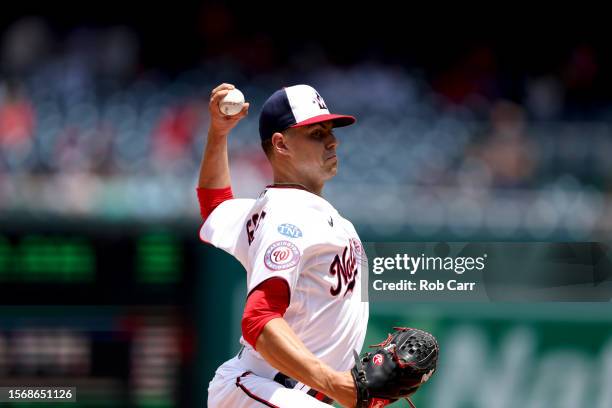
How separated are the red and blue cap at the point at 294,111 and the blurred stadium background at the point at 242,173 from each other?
2399 mm

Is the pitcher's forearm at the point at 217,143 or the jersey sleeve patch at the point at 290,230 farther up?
the pitcher's forearm at the point at 217,143

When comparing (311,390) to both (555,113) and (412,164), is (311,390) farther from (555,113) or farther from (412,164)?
(555,113)

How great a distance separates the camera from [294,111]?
332cm

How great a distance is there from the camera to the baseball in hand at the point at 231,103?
132 inches

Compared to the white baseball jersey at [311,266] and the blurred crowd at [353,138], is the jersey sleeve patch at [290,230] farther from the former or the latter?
the blurred crowd at [353,138]

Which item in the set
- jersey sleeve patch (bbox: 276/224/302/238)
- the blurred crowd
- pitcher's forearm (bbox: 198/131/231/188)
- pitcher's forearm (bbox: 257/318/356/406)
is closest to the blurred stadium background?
the blurred crowd

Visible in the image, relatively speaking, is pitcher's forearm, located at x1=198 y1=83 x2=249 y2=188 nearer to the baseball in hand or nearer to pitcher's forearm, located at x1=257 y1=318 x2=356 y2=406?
the baseball in hand

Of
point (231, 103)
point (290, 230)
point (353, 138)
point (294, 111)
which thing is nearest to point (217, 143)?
point (231, 103)

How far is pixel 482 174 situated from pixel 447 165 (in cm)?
25

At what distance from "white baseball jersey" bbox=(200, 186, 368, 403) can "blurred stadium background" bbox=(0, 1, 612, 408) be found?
2460 mm

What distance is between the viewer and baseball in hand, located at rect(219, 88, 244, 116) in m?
3.35

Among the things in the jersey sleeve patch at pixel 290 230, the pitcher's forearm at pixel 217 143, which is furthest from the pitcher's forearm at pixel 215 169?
the jersey sleeve patch at pixel 290 230

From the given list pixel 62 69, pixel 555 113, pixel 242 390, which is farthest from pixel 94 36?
pixel 242 390

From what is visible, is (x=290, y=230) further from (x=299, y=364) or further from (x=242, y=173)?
(x=242, y=173)
